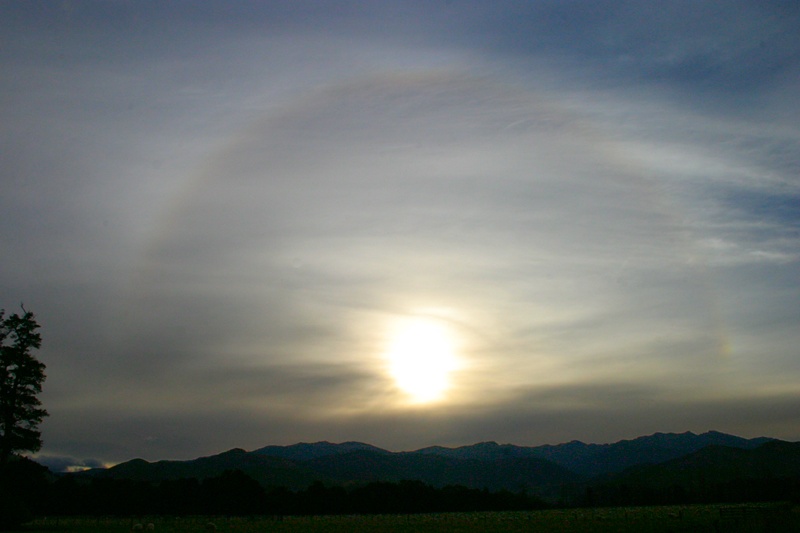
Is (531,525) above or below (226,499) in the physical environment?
above

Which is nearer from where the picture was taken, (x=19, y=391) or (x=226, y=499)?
(x=19, y=391)

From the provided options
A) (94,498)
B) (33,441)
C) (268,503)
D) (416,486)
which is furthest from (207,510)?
(33,441)

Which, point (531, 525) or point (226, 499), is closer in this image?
point (531, 525)

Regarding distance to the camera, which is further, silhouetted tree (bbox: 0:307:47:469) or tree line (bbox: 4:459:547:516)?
tree line (bbox: 4:459:547:516)

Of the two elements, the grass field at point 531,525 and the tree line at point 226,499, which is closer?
the grass field at point 531,525

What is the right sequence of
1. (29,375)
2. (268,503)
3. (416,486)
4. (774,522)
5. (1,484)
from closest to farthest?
1. (774,522)
2. (1,484)
3. (29,375)
4. (268,503)
5. (416,486)

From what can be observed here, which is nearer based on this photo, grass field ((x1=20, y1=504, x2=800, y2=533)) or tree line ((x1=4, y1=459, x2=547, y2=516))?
grass field ((x1=20, y1=504, x2=800, y2=533))

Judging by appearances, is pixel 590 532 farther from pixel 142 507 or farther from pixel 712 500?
pixel 712 500

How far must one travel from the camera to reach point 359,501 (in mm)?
111812

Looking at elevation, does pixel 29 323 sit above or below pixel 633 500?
above

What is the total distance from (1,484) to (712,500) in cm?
12608

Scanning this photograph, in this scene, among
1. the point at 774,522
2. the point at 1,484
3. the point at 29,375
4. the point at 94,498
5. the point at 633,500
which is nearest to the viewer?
the point at 774,522

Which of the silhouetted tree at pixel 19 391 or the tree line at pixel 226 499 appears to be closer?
the silhouetted tree at pixel 19 391

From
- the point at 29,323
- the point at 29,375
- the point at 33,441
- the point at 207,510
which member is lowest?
the point at 207,510
